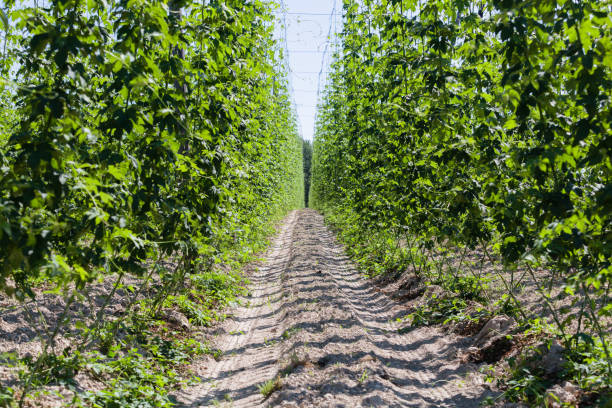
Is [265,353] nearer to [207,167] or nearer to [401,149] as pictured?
[207,167]

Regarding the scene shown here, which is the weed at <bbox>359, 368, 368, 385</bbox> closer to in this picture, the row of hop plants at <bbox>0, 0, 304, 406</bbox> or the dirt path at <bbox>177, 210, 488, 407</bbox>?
the dirt path at <bbox>177, 210, 488, 407</bbox>

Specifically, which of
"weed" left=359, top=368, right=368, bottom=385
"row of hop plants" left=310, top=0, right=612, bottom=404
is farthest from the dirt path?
"row of hop plants" left=310, top=0, right=612, bottom=404

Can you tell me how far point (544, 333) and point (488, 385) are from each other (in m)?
0.85

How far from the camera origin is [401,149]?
6660mm

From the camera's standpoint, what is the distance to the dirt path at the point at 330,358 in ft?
12.4

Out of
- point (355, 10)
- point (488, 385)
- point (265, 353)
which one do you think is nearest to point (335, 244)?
point (355, 10)

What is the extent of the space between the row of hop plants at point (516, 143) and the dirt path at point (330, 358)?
900 mm

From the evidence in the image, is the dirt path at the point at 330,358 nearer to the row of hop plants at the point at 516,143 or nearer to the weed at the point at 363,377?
the weed at the point at 363,377

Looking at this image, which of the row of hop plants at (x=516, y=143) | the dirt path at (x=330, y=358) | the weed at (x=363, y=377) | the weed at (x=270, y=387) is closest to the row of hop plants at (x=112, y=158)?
the dirt path at (x=330, y=358)

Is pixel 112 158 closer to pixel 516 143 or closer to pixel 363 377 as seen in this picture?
pixel 363 377

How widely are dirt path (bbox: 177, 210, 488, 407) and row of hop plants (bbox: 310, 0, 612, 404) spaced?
900mm

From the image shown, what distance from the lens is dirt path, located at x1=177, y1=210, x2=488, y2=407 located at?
3.78 metres

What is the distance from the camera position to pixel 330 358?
174 inches

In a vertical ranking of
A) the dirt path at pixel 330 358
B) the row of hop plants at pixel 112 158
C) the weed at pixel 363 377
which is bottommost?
the dirt path at pixel 330 358
